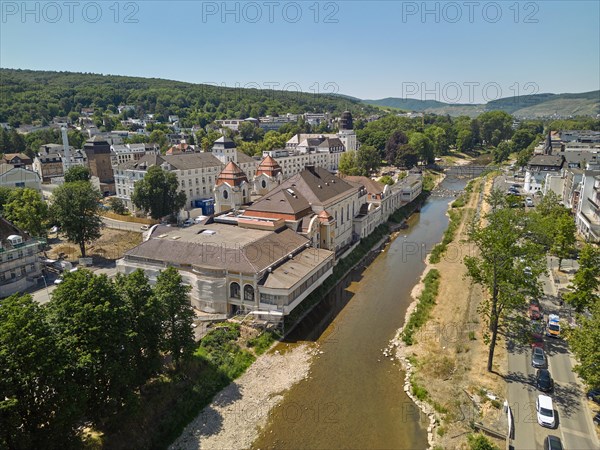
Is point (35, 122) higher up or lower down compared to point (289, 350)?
higher up

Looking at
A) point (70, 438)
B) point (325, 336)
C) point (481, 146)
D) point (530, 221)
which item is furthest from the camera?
point (481, 146)

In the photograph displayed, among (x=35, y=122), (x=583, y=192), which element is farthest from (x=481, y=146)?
(x=35, y=122)

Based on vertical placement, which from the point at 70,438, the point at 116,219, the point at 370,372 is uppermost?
the point at 116,219

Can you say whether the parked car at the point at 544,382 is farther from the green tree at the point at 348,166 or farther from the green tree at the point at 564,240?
the green tree at the point at 348,166

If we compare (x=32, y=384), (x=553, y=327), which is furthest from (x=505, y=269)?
(x=32, y=384)

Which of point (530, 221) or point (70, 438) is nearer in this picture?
point (70, 438)

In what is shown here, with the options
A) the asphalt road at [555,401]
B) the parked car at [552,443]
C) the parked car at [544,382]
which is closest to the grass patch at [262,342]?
the asphalt road at [555,401]


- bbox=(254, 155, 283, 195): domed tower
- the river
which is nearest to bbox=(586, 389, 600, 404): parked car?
the river

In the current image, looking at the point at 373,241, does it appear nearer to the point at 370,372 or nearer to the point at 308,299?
the point at 308,299
